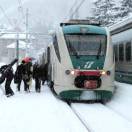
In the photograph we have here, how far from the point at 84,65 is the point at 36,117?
15.6 feet

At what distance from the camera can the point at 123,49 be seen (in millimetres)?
22078

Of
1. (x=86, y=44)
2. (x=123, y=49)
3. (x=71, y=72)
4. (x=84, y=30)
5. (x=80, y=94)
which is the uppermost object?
(x=84, y=30)

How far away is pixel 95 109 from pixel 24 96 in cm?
425

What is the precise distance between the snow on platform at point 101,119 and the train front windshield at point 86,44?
223 cm

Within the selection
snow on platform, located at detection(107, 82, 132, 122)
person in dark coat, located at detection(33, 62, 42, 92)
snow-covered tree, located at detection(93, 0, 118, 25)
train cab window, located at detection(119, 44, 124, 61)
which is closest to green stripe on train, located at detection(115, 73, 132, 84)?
train cab window, located at detection(119, 44, 124, 61)

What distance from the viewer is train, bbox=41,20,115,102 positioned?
1667 centimetres

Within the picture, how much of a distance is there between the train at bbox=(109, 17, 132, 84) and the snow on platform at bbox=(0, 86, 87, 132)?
550 centimetres

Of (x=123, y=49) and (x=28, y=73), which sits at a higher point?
(x=123, y=49)

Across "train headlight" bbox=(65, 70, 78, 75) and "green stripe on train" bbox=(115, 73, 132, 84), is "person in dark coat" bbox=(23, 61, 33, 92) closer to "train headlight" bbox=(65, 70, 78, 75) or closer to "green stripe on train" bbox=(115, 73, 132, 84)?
"train headlight" bbox=(65, 70, 78, 75)

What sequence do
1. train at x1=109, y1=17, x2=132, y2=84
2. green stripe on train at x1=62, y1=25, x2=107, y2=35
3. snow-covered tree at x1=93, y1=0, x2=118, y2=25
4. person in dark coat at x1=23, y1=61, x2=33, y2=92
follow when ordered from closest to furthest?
green stripe on train at x1=62, y1=25, x2=107, y2=35, person in dark coat at x1=23, y1=61, x2=33, y2=92, train at x1=109, y1=17, x2=132, y2=84, snow-covered tree at x1=93, y1=0, x2=118, y2=25

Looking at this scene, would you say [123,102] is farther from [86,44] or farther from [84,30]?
[84,30]

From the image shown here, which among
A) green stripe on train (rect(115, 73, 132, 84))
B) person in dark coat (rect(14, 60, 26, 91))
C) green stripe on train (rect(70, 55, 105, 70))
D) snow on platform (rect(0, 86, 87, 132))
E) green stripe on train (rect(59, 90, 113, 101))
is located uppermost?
green stripe on train (rect(70, 55, 105, 70))

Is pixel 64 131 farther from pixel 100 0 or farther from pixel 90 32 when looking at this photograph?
pixel 100 0

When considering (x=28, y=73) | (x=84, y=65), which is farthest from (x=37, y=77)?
(x=84, y=65)
